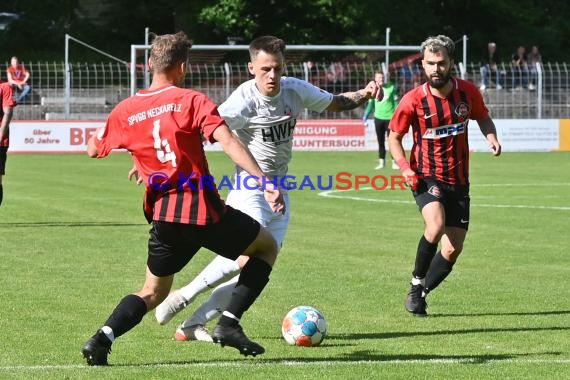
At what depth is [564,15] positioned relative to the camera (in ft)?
173

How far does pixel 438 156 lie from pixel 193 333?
2.43 metres

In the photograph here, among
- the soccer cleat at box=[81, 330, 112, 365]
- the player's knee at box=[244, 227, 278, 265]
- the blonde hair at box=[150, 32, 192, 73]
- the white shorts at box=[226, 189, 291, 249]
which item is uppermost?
the blonde hair at box=[150, 32, 192, 73]

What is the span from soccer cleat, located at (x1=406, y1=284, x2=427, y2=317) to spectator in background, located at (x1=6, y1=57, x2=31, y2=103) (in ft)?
82.1

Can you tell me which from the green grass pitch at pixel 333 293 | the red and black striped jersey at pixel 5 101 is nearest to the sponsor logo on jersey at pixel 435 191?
the green grass pitch at pixel 333 293

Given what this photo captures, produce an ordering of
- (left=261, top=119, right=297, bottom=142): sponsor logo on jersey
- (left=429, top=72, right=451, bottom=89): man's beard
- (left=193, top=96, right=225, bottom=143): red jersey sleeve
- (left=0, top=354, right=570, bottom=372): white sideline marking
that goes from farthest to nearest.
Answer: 1. (left=429, top=72, right=451, bottom=89): man's beard
2. (left=261, top=119, right=297, bottom=142): sponsor logo on jersey
3. (left=0, top=354, right=570, bottom=372): white sideline marking
4. (left=193, top=96, right=225, bottom=143): red jersey sleeve

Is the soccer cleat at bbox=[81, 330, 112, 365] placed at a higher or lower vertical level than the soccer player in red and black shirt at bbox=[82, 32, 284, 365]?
lower

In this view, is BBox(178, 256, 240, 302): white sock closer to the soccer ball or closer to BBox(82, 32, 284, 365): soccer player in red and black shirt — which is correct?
the soccer ball

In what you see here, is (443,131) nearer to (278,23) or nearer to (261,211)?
(261,211)

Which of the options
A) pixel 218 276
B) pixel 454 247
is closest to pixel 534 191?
pixel 454 247

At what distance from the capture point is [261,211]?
309 inches

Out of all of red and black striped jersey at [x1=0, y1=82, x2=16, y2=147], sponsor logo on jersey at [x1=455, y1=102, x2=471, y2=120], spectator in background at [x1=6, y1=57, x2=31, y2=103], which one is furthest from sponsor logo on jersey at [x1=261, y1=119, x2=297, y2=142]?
spectator in background at [x1=6, y1=57, x2=31, y2=103]

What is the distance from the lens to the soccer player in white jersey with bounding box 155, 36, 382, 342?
7691 millimetres

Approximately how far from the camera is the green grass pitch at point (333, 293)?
6.92m

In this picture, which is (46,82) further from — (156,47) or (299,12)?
(156,47)
